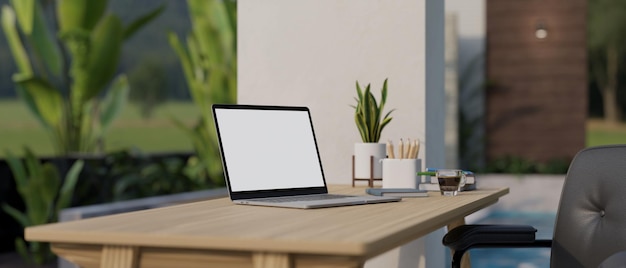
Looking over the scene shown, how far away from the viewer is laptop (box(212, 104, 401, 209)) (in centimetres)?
223

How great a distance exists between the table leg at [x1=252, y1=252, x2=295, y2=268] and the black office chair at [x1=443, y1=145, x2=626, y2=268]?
93 cm

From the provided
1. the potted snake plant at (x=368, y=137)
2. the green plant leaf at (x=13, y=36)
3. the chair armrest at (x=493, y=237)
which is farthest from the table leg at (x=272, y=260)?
the green plant leaf at (x=13, y=36)

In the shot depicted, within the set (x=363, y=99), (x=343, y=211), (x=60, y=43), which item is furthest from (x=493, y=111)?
(x=343, y=211)

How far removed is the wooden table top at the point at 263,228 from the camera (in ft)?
4.78

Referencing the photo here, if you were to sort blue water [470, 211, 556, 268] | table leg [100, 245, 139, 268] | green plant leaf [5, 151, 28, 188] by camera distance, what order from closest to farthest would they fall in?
1. table leg [100, 245, 139, 268]
2. green plant leaf [5, 151, 28, 188]
3. blue water [470, 211, 556, 268]

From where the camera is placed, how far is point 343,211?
6.48 feet

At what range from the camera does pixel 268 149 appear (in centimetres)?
240

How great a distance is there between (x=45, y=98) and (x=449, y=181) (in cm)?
396

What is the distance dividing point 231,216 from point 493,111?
913 cm

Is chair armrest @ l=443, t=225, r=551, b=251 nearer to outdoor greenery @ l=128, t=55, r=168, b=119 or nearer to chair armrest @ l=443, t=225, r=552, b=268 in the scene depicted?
chair armrest @ l=443, t=225, r=552, b=268

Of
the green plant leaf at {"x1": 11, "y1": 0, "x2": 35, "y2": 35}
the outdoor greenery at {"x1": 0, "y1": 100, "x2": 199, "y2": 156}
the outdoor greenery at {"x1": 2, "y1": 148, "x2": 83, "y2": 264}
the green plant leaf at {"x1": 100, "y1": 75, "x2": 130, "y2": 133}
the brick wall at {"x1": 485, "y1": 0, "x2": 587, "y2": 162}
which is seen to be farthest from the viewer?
the brick wall at {"x1": 485, "y1": 0, "x2": 587, "y2": 162}

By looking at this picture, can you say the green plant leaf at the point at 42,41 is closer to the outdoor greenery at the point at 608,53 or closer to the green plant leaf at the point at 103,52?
the green plant leaf at the point at 103,52

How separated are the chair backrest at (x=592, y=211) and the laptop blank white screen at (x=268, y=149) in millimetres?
652

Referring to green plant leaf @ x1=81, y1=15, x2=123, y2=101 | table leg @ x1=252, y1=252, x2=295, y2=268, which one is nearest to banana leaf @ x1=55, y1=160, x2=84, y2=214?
green plant leaf @ x1=81, y1=15, x2=123, y2=101
